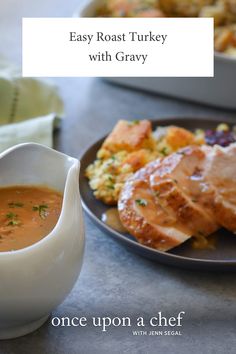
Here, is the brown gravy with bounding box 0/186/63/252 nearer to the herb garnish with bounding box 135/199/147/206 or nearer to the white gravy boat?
the white gravy boat

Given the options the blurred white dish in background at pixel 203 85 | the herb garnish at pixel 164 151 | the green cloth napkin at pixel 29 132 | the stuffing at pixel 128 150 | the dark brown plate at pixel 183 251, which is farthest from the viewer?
the blurred white dish in background at pixel 203 85

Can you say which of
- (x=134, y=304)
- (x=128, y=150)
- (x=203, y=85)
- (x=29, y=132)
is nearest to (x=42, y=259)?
(x=134, y=304)

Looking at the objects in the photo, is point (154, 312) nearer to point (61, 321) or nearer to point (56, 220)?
point (61, 321)

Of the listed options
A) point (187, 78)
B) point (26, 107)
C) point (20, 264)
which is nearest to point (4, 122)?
point (26, 107)

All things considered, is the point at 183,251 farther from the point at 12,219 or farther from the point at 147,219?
the point at 12,219

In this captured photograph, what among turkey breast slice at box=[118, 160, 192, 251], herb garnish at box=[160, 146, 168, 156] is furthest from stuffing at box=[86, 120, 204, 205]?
turkey breast slice at box=[118, 160, 192, 251]

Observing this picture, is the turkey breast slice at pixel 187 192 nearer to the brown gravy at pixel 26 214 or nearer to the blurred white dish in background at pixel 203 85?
the brown gravy at pixel 26 214

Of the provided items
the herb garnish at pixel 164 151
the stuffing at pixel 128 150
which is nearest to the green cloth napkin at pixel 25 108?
the stuffing at pixel 128 150
